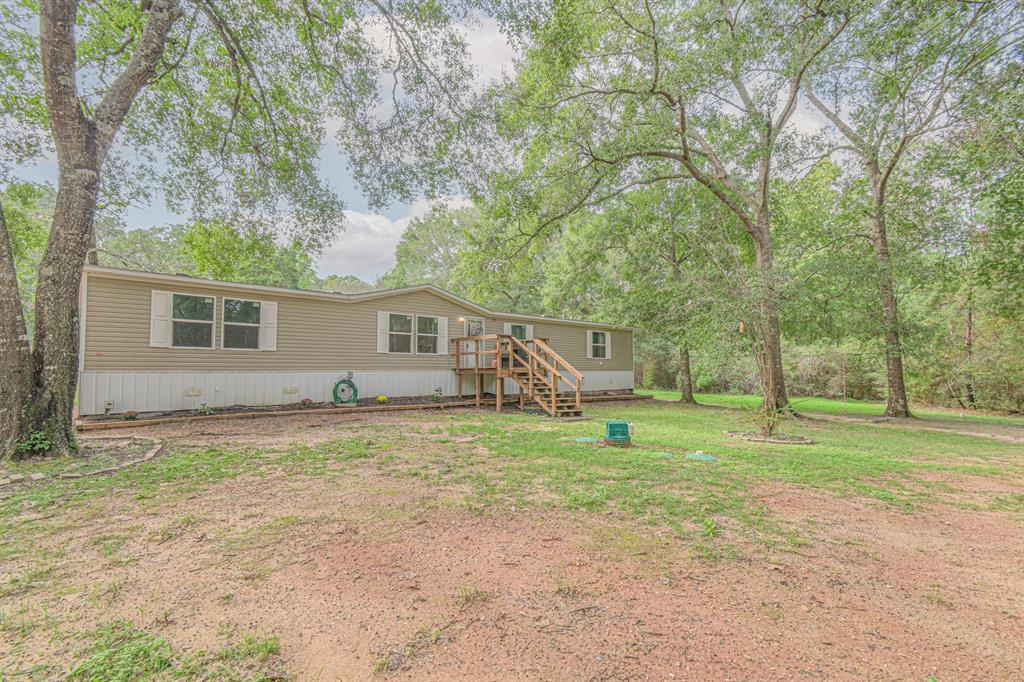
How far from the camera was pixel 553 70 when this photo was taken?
857cm

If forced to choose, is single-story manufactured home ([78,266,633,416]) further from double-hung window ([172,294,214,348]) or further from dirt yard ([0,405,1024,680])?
dirt yard ([0,405,1024,680])

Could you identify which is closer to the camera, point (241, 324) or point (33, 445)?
point (33, 445)

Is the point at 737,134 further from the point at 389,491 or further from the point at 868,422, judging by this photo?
the point at 389,491

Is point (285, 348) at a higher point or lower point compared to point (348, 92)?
lower

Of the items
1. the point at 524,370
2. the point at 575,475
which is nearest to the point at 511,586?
the point at 575,475

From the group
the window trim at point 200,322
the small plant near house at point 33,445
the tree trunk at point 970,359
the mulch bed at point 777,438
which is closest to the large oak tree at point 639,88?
the mulch bed at point 777,438

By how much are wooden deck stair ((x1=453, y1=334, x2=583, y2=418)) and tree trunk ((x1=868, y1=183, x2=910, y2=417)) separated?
8.07m

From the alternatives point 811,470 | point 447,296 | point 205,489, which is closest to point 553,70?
point 447,296

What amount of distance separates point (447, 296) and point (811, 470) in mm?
9735

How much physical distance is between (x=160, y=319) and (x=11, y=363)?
3.65 meters

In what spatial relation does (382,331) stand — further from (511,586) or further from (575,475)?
(511,586)

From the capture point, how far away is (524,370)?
36.2 feet

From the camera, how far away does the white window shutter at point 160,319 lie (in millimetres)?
8320

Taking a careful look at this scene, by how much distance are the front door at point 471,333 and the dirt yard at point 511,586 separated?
907 centimetres
